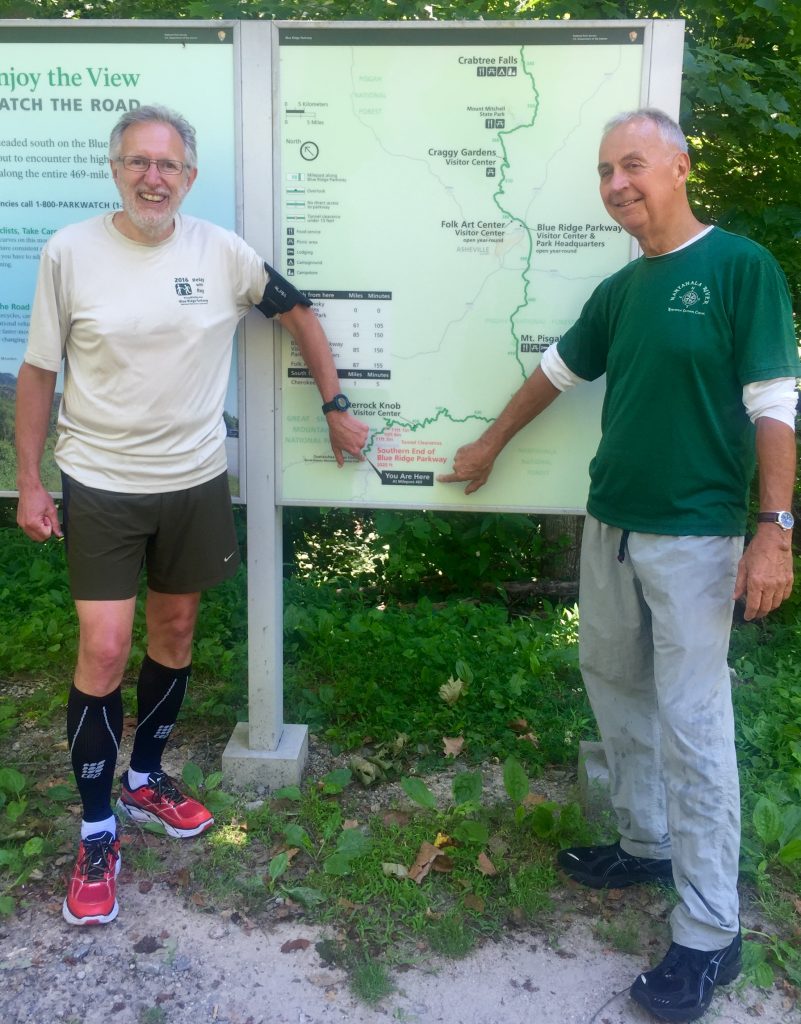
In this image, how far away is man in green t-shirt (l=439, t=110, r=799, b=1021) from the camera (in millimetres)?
2439

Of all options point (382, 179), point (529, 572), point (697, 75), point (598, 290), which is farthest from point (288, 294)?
point (529, 572)

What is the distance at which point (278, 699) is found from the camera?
12.2 feet

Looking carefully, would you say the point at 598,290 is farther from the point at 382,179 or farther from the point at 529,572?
the point at 529,572

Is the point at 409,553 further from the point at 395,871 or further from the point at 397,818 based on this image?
the point at 395,871

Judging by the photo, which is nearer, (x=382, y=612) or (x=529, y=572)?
(x=382, y=612)

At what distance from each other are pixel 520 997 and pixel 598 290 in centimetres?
217

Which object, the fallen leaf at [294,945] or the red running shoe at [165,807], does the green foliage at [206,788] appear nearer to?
the red running shoe at [165,807]

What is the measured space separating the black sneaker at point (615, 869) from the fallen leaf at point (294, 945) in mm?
927

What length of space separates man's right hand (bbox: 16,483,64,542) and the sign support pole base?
4.08 ft

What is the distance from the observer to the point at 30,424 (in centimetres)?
293

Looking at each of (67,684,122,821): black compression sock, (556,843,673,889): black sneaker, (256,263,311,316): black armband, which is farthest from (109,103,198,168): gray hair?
(556,843,673,889): black sneaker

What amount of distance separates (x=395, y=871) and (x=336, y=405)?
5.33 ft

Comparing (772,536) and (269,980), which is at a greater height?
(772,536)

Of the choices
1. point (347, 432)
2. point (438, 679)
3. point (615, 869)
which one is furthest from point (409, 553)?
point (615, 869)
